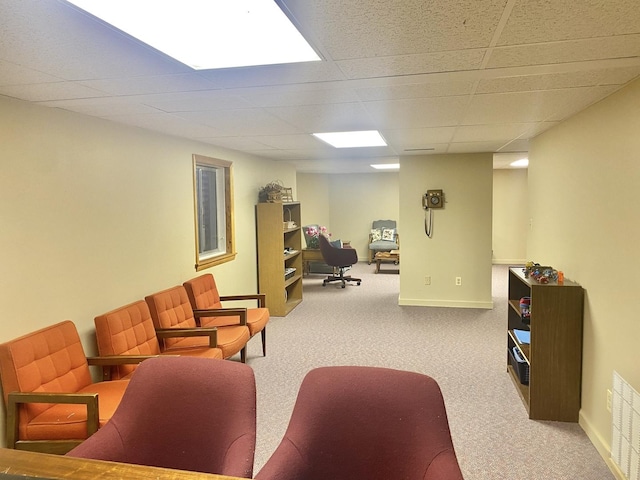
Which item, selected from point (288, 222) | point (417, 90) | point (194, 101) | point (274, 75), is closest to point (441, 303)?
point (288, 222)

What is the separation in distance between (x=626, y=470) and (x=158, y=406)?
7.56ft

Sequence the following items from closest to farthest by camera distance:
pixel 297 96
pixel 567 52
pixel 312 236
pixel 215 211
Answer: pixel 567 52
pixel 297 96
pixel 215 211
pixel 312 236

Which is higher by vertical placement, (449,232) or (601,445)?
(449,232)

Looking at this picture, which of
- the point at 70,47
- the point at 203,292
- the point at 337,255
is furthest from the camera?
the point at 337,255

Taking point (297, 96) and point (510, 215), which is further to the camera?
point (510, 215)

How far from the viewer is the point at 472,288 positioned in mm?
6152

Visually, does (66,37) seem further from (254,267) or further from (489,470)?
(254,267)

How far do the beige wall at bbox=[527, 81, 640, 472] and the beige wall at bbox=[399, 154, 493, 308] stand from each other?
2482mm

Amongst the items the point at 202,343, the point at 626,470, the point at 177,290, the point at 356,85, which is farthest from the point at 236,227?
the point at 626,470

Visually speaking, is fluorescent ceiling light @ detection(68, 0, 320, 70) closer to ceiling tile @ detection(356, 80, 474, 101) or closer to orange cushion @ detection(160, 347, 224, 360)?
ceiling tile @ detection(356, 80, 474, 101)

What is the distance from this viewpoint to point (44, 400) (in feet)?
7.25

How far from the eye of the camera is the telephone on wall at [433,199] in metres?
6.11

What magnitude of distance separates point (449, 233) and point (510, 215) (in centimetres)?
401

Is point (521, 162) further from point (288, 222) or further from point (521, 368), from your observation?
point (521, 368)
